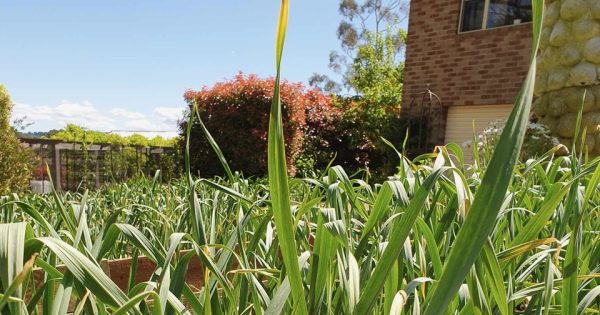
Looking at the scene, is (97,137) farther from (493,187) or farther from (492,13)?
(493,187)

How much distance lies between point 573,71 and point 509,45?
9.99 feet

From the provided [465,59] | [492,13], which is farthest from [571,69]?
[492,13]

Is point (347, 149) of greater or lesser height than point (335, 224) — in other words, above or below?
below

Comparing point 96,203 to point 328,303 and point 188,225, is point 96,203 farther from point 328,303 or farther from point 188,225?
point 328,303

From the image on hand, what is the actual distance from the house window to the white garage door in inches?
62.5

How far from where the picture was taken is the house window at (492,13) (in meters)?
8.41

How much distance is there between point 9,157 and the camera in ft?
17.8

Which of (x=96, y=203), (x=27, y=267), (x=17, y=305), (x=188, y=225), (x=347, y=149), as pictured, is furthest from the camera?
(x=347, y=149)

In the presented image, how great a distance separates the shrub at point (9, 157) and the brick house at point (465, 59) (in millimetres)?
7405

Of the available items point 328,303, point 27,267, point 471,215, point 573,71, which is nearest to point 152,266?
point 328,303

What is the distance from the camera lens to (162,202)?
104 inches

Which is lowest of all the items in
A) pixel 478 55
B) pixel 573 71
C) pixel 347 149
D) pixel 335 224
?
pixel 347 149

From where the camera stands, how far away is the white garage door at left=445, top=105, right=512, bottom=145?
8.70 meters

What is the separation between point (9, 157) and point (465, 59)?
795 cm
